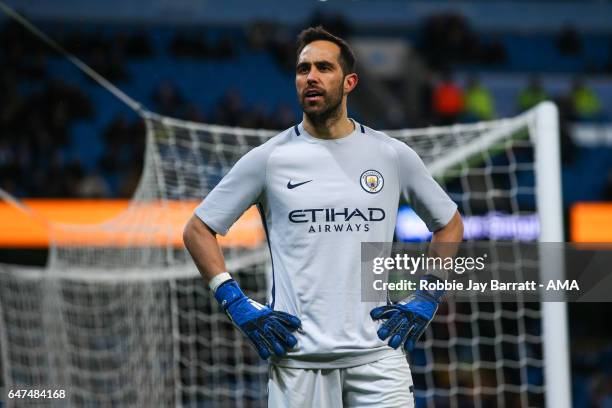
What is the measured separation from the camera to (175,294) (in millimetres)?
6285

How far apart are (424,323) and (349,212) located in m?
0.47

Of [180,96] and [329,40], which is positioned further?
[180,96]

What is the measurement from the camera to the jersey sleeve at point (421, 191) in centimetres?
338

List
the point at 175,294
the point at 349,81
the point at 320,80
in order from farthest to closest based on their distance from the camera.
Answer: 1. the point at 175,294
2. the point at 349,81
3. the point at 320,80

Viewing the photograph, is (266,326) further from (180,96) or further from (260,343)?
(180,96)

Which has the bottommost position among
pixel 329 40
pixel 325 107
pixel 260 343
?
pixel 260 343

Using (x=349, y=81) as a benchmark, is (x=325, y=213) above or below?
below

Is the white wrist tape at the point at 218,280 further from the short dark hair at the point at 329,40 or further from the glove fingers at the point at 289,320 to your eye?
the short dark hair at the point at 329,40

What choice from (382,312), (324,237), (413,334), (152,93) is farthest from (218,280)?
(152,93)

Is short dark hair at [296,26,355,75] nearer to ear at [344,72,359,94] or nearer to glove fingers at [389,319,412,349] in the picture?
ear at [344,72,359,94]

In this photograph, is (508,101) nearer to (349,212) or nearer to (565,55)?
(565,55)

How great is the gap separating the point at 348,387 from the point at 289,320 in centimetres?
29

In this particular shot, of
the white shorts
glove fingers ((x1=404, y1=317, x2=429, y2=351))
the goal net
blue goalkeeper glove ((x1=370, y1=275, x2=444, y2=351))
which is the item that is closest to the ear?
blue goalkeeper glove ((x1=370, y1=275, x2=444, y2=351))

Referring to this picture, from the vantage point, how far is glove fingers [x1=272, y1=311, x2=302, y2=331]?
3146 mm
